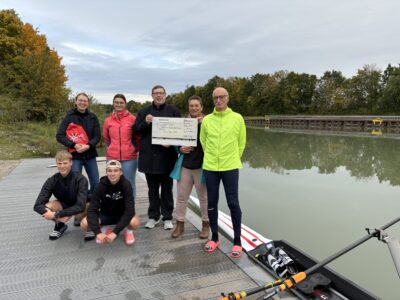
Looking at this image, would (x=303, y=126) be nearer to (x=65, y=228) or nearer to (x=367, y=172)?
(x=367, y=172)

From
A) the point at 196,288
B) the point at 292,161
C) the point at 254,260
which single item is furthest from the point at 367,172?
the point at 196,288

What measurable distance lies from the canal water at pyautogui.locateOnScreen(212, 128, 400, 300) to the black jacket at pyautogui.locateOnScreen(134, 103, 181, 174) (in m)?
2.33

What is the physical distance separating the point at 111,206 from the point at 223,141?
52.9 inches

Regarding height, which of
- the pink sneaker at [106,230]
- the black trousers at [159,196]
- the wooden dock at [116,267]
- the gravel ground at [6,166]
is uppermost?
the black trousers at [159,196]

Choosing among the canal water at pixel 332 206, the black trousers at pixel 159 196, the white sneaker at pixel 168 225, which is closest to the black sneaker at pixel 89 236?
the black trousers at pixel 159 196

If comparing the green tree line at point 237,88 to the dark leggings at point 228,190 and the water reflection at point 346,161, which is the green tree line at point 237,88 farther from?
the dark leggings at point 228,190

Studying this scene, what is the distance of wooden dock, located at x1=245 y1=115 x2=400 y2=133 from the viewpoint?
2594 centimetres

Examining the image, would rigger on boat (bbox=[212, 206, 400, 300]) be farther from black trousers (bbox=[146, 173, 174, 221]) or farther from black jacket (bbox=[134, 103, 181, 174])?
black jacket (bbox=[134, 103, 181, 174])

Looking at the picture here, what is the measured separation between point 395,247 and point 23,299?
8.97 feet

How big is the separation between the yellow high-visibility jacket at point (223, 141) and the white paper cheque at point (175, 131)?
294 mm

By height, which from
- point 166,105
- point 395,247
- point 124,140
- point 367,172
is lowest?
point 367,172

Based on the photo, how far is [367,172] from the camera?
10.1 metres

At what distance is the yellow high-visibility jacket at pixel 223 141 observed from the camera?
3.02 m

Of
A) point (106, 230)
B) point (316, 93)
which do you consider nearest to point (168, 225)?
point (106, 230)
